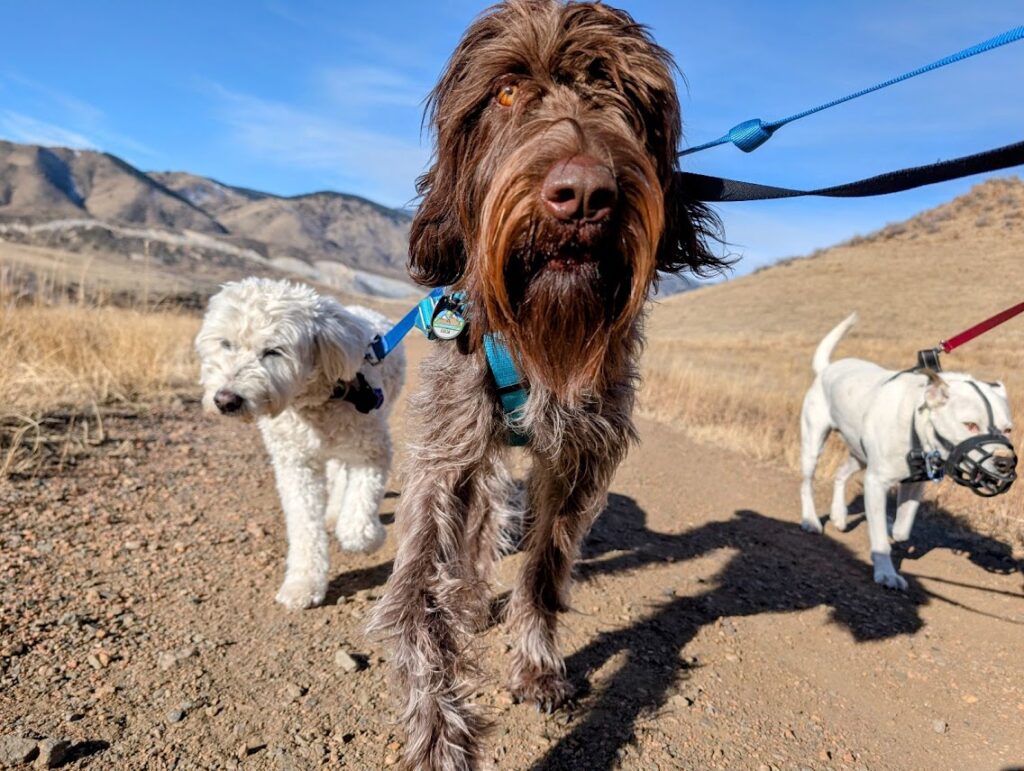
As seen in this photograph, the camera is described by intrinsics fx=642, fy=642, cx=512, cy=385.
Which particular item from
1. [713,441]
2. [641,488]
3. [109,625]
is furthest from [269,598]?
[713,441]

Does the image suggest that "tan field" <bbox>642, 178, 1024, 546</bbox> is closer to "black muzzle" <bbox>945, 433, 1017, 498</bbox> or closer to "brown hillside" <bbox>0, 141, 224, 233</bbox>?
"black muzzle" <bbox>945, 433, 1017, 498</bbox>

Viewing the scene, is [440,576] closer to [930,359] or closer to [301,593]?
[301,593]

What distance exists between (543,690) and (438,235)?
205 centimetres

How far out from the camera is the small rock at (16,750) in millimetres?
2146

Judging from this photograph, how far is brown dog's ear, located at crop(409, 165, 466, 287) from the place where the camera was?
2.34 meters

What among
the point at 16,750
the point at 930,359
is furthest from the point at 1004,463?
the point at 16,750

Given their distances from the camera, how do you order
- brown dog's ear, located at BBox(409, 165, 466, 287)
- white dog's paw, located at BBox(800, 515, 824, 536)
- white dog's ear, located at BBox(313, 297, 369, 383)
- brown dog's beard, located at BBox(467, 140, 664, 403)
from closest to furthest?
1. brown dog's beard, located at BBox(467, 140, 664, 403)
2. brown dog's ear, located at BBox(409, 165, 466, 287)
3. white dog's ear, located at BBox(313, 297, 369, 383)
4. white dog's paw, located at BBox(800, 515, 824, 536)

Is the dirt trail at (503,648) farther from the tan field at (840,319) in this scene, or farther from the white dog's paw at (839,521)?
the tan field at (840,319)

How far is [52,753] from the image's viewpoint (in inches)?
85.0

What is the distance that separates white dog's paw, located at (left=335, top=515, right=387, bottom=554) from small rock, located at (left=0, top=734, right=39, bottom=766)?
6.34 feet

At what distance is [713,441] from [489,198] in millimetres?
7629

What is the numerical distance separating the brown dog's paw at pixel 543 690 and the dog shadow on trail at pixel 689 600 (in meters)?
0.13

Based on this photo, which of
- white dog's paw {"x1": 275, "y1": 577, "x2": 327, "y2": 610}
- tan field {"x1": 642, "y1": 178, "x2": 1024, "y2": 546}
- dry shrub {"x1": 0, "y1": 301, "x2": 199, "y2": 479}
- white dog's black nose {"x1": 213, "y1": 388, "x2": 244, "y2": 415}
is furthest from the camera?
tan field {"x1": 642, "y1": 178, "x2": 1024, "y2": 546}

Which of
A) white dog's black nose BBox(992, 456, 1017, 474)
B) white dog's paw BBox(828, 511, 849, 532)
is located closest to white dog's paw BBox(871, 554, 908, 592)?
white dog's black nose BBox(992, 456, 1017, 474)
